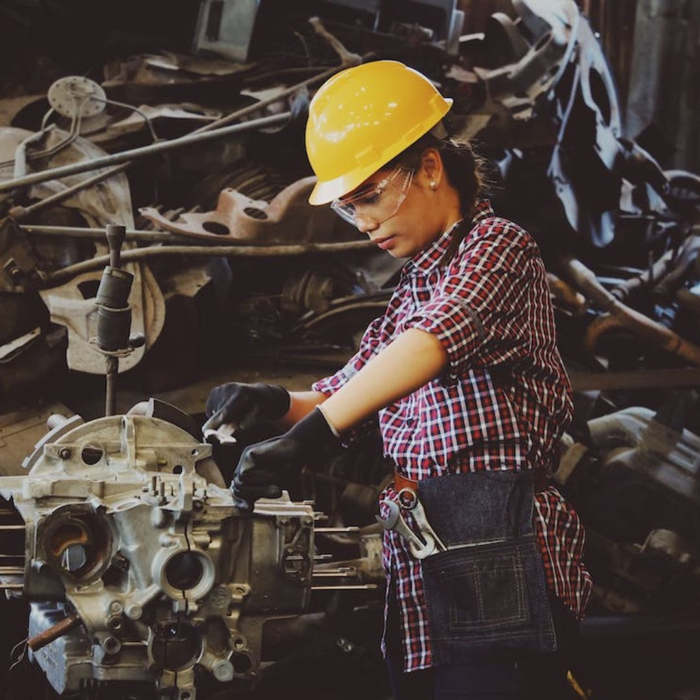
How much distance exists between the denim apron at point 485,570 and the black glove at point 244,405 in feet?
1.30

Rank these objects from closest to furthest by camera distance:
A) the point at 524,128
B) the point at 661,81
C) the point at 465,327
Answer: the point at 465,327 → the point at 524,128 → the point at 661,81

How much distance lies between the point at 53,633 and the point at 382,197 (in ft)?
3.64

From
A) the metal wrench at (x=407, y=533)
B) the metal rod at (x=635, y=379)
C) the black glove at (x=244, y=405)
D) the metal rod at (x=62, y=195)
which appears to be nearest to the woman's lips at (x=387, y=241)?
the black glove at (x=244, y=405)

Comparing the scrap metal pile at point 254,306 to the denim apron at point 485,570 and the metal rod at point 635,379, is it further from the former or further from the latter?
the denim apron at point 485,570

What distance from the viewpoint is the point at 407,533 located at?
175 centimetres

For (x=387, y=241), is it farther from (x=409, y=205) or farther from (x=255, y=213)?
(x=255, y=213)

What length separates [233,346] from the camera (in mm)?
3873

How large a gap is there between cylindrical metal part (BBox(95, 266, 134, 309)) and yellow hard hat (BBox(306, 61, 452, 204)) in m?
0.59

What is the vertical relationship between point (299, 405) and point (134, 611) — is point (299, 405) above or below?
above

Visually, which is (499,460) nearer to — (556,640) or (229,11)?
(556,640)

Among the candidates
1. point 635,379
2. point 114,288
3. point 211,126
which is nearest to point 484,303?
point 114,288

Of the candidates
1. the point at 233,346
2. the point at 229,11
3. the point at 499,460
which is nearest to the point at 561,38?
the point at 229,11

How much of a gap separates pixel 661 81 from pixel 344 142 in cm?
606

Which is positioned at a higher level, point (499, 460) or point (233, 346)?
point (499, 460)
